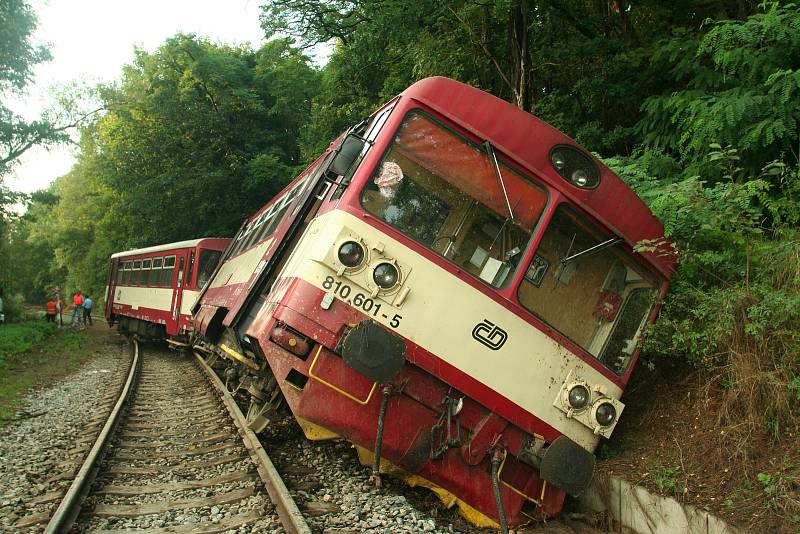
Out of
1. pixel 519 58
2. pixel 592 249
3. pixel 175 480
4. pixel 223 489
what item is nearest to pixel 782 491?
pixel 592 249

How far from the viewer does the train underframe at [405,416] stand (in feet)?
13.3

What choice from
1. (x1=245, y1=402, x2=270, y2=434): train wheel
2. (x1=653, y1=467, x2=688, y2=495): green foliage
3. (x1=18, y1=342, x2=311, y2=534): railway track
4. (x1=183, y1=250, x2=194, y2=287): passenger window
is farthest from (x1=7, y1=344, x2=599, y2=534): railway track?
(x1=183, y1=250, x2=194, y2=287): passenger window

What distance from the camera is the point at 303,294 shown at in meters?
4.05

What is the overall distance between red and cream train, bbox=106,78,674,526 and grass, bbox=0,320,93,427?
5.43 metres

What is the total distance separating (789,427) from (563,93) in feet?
26.4

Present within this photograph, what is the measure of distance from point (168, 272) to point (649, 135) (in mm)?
12256

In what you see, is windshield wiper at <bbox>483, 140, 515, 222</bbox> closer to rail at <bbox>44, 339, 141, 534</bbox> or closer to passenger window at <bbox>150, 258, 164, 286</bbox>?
rail at <bbox>44, 339, 141, 534</bbox>

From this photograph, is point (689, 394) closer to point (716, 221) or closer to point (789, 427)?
point (789, 427)

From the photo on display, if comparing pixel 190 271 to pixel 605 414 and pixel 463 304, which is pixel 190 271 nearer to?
pixel 463 304

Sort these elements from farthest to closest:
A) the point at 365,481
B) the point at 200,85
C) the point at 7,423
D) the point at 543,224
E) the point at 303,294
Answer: the point at 200,85, the point at 7,423, the point at 365,481, the point at 543,224, the point at 303,294

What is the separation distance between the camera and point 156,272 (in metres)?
17.0

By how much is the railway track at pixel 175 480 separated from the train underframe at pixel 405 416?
0.70m

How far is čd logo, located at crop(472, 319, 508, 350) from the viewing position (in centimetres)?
419

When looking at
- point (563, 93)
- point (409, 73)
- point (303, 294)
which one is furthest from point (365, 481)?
point (409, 73)
